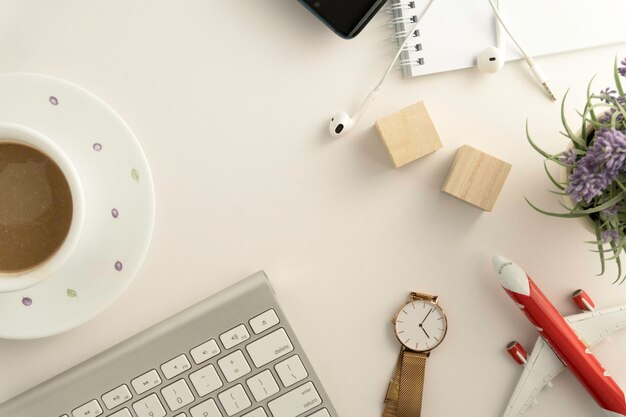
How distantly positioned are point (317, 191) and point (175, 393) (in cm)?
30

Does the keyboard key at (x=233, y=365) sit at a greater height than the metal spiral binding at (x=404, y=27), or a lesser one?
lesser

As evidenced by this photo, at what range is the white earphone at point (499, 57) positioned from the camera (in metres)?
0.78

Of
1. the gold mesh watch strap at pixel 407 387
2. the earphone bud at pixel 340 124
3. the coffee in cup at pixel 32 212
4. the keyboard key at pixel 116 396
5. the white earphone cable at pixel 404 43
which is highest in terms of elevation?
the coffee in cup at pixel 32 212

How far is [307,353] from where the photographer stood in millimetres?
815

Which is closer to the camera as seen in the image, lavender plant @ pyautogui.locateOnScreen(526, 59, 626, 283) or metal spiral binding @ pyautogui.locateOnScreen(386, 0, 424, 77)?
lavender plant @ pyautogui.locateOnScreen(526, 59, 626, 283)

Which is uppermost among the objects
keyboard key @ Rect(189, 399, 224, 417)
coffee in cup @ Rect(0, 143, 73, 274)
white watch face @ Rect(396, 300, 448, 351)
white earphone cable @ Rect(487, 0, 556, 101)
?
coffee in cup @ Rect(0, 143, 73, 274)

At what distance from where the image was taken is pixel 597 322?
2.68 feet

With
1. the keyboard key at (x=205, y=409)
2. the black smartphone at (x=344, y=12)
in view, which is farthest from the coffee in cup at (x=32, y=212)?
the black smartphone at (x=344, y=12)

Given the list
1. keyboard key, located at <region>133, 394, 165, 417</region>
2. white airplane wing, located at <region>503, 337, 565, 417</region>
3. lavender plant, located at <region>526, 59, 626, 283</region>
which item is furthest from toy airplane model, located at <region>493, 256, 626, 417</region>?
keyboard key, located at <region>133, 394, 165, 417</region>

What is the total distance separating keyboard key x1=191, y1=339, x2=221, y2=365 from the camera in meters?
0.75

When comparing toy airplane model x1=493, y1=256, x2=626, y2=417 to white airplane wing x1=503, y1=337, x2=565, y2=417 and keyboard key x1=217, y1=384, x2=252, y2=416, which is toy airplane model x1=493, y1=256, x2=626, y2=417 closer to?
white airplane wing x1=503, y1=337, x2=565, y2=417

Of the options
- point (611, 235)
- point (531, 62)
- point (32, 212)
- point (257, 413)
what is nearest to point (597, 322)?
point (611, 235)

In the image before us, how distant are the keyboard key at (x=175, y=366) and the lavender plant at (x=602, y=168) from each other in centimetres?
48

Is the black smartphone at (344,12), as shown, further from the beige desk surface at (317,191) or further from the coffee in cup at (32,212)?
the coffee in cup at (32,212)
